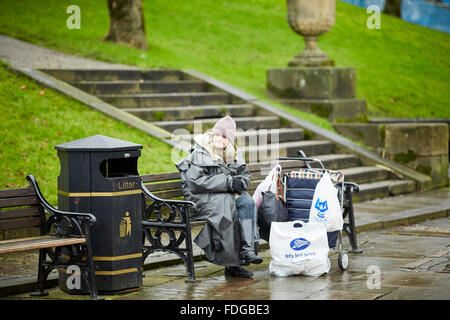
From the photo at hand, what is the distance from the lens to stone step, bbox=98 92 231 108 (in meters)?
14.0

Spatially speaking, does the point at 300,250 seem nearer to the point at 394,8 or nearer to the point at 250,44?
the point at 250,44

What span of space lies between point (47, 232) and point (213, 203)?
1.64 metres

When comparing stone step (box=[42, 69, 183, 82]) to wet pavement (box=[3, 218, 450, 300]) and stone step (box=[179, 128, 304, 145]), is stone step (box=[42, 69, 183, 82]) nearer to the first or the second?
stone step (box=[179, 128, 304, 145])

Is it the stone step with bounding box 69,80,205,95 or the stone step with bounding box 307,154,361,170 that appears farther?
the stone step with bounding box 69,80,205,95

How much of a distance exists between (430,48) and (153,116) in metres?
15.1

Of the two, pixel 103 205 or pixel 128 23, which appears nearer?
pixel 103 205

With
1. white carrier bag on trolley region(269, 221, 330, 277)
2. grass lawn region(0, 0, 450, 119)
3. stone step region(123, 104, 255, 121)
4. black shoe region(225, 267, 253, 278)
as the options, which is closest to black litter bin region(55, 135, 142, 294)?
black shoe region(225, 267, 253, 278)

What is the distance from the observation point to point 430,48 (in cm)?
2622

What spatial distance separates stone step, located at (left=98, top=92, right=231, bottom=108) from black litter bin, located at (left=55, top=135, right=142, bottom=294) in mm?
6946

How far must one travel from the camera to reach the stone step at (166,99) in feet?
46.1

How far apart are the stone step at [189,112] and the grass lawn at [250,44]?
1.93 m

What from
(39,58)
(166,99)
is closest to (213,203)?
(166,99)

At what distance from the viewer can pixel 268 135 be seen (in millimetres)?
14258
